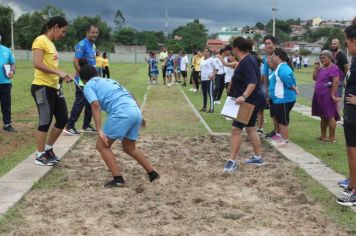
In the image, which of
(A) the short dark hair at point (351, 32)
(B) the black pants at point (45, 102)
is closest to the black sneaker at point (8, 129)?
(B) the black pants at point (45, 102)

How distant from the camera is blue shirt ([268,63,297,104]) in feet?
29.7

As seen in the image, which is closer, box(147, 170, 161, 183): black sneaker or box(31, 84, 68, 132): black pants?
box(147, 170, 161, 183): black sneaker

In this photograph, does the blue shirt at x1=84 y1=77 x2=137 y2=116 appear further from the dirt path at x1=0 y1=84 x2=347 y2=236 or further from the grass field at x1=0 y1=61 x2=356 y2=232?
the grass field at x1=0 y1=61 x2=356 y2=232

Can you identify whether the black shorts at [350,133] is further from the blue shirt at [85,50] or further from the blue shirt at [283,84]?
the blue shirt at [85,50]

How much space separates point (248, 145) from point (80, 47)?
357 centimetres

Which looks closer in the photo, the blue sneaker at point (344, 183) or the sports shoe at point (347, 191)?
the sports shoe at point (347, 191)

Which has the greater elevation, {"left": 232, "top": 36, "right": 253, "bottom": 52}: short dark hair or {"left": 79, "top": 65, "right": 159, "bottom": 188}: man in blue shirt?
{"left": 232, "top": 36, "right": 253, "bottom": 52}: short dark hair

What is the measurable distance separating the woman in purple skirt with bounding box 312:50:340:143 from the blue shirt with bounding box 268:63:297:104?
81 cm

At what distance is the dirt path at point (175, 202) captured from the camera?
479 cm

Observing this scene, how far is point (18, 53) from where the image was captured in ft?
261

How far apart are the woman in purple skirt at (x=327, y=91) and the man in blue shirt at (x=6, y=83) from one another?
241 inches

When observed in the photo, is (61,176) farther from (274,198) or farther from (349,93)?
(349,93)

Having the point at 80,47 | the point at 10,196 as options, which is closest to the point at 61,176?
the point at 10,196

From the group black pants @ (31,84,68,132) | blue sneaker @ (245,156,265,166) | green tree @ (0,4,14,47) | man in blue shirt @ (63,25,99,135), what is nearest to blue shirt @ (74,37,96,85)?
man in blue shirt @ (63,25,99,135)
